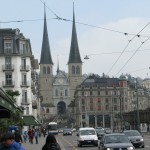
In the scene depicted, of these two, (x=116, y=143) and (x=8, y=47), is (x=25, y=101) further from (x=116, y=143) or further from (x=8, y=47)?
(x=116, y=143)

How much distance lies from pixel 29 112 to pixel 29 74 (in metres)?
6.49

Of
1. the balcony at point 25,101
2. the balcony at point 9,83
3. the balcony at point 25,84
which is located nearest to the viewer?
the balcony at point 9,83

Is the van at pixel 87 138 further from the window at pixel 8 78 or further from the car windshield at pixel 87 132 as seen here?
the window at pixel 8 78

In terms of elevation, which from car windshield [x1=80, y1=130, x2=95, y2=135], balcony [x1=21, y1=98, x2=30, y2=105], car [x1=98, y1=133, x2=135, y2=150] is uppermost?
balcony [x1=21, y1=98, x2=30, y2=105]

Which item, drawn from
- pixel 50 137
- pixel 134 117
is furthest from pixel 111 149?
pixel 134 117

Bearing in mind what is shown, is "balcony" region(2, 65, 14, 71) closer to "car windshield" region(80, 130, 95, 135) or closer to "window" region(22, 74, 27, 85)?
"window" region(22, 74, 27, 85)

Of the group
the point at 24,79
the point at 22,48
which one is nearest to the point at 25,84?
the point at 24,79

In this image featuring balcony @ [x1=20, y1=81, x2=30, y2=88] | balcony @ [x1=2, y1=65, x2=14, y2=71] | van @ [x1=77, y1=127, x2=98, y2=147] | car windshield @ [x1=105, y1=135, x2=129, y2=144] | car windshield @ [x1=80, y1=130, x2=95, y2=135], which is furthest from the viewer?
balcony @ [x1=20, y1=81, x2=30, y2=88]

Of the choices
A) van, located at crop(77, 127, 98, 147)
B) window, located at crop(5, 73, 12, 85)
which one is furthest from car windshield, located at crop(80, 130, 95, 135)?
window, located at crop(5, 73, 12, 85)

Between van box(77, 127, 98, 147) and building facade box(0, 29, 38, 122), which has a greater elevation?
building facade box(0, 29, 38, 122)

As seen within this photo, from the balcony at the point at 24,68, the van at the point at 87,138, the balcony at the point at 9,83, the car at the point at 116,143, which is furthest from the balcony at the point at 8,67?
the car at the point at 116,143

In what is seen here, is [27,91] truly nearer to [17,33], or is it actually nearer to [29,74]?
[29,74]

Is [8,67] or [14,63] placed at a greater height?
[14,63]

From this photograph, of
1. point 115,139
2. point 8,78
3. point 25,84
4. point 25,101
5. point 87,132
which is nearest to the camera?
point 115,139
